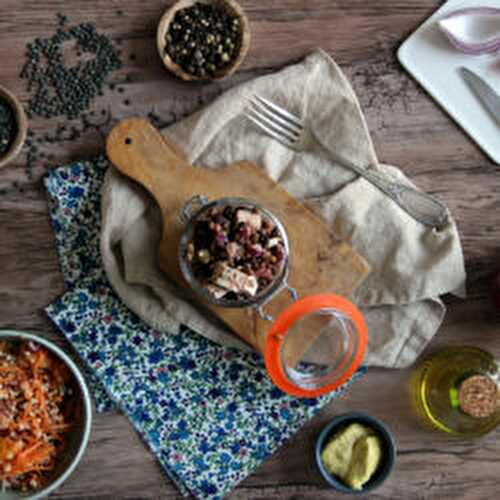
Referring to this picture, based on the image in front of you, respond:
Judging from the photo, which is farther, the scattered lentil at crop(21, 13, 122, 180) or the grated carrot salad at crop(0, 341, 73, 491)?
the scattered lentil at crop(21, 13, 122, 180)

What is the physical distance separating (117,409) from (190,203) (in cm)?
55

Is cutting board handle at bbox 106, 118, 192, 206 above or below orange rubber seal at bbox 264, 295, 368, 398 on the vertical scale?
above

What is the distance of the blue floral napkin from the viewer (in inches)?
76.0

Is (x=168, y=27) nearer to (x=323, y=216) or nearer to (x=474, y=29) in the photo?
(x=323, y=216)

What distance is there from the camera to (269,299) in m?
1.85

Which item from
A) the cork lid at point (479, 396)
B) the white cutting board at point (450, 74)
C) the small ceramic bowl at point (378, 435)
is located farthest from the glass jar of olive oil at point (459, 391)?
the white cutting board at point (450, 74)

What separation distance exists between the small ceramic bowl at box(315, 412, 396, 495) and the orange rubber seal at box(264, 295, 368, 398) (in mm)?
145

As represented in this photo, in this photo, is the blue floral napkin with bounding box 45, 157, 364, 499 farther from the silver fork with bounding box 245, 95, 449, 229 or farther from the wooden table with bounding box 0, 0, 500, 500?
the silver fork with bounding box 245, 95, 449, 229

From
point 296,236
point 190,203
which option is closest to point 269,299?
point 296,236

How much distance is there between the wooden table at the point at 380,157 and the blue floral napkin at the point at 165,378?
5 centimetres

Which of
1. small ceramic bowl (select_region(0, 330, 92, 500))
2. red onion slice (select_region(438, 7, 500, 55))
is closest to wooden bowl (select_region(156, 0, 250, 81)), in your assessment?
red onion slice (select_region(438, 7, 500, 55))

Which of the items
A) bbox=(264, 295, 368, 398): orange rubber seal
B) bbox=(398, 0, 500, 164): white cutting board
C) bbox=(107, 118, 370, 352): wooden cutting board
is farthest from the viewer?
bbox=(398, 0, 500, 164): white cutting board

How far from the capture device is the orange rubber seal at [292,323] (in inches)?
68.5

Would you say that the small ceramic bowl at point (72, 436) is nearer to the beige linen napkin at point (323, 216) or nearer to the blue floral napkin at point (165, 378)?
the blue floral napkin at point (165, 378)
